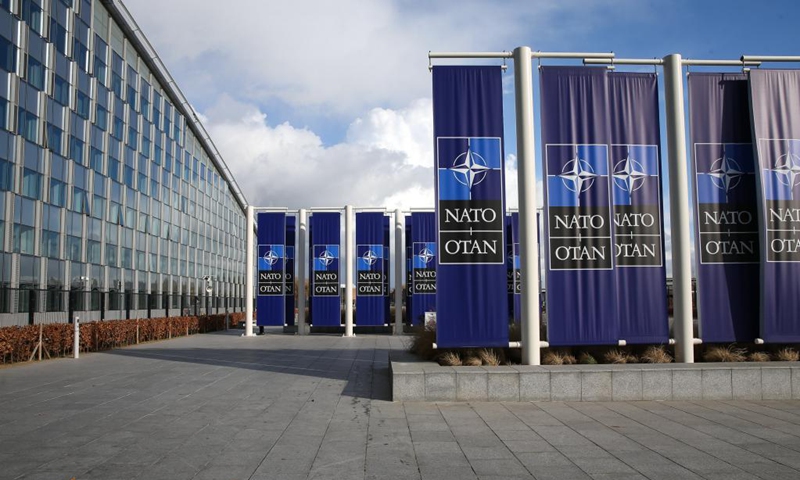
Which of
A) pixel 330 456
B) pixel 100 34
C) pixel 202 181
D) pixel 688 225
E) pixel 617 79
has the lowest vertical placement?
pixel 330 456

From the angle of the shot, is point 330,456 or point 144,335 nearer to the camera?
point 330,456

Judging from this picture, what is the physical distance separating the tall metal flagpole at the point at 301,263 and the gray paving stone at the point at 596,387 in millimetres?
27629

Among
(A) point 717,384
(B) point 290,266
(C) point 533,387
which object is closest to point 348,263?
(B) point 290,266

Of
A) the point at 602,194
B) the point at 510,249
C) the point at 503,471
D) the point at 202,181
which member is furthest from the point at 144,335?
the point at 202,181

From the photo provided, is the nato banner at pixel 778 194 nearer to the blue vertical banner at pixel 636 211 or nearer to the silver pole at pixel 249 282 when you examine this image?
the blue vertical banner at pixel 636 211

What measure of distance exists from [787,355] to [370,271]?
2672 centimetres

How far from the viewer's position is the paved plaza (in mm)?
6957

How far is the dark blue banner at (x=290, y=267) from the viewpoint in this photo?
39.0 meters

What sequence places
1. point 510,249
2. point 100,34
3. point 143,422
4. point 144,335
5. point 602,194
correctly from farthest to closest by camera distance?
point 510,249
point 100,34
point 144,335
point 602,194
point 143,422

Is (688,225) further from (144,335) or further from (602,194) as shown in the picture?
(144,335)

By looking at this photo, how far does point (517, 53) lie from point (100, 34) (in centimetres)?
3288

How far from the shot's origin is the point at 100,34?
37.6 m

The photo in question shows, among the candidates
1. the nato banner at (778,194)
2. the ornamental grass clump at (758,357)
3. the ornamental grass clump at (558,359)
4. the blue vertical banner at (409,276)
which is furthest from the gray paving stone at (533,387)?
the blue vertical banner at (409,276)

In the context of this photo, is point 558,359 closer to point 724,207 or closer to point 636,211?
point 636,211
